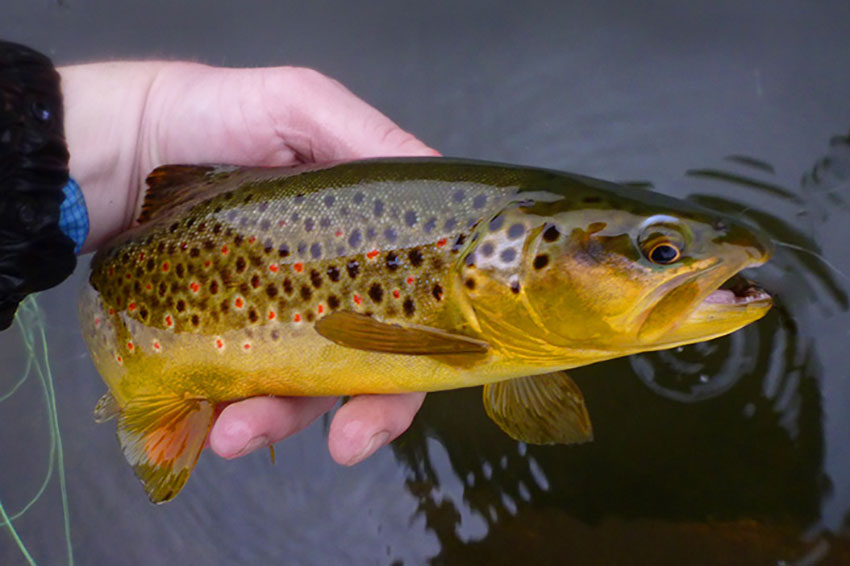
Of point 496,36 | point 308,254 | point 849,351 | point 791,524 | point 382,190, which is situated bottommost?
point 791,524

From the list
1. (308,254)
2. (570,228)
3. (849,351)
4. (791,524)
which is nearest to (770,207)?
(849,351)

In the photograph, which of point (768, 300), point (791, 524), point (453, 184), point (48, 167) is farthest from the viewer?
point (791, 524)

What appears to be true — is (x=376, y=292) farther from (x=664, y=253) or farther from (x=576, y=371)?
(x=576, y=371)

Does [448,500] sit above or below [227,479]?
above

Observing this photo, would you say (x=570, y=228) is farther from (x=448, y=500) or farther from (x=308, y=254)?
(x=448, y=500)

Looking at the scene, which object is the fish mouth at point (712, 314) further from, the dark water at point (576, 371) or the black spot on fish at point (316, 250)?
the dark water at point (576, 371)

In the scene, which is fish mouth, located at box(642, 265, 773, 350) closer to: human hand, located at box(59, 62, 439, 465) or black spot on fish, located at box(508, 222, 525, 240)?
black spot on fish, located at box(508, 222, 525, 240)
